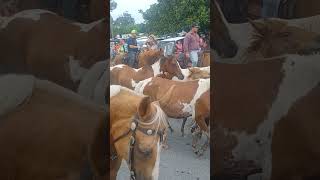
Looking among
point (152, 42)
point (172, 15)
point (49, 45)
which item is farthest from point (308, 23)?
point (49, 45)

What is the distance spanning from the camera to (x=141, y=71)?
337 cm

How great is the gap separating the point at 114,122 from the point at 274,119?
3.87 ft

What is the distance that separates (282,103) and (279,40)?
1.52 ft

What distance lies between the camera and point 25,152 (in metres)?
3.25

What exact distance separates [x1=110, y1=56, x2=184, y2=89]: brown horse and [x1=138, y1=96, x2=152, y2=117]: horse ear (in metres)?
0.13

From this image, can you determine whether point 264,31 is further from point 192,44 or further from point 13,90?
point 13,90

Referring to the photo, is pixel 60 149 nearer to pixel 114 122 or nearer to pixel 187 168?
pixel 114 122

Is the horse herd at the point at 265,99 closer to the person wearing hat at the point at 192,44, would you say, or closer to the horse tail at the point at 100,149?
the person wearing hat at the point at 192,44

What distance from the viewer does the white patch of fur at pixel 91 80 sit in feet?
10.8

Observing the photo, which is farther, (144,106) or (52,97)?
(144,106)

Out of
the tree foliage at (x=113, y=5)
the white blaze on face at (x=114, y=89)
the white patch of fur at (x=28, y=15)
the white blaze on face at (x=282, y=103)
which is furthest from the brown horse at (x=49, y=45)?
the white blaze on face at (x=282, y=103)

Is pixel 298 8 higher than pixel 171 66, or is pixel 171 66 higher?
pixel 298 8

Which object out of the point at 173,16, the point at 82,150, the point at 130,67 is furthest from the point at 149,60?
the point at 82,150

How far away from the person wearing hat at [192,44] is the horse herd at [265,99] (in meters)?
0.13
